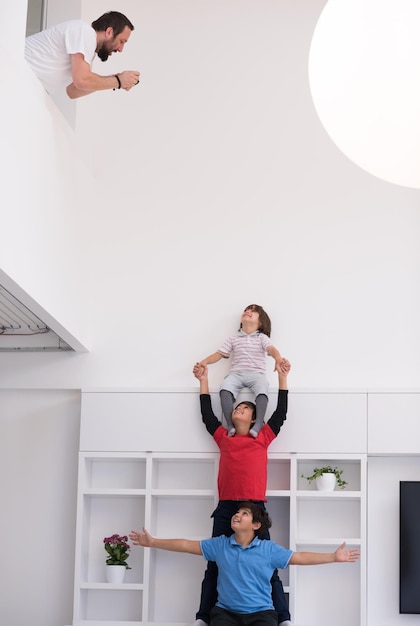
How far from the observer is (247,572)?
502cm

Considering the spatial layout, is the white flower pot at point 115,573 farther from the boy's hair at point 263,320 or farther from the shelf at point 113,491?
the boy's hair at point 263,320

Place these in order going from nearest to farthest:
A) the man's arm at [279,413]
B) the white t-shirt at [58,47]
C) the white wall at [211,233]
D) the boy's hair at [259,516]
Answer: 1. the white t-shirt at [58,47]
2. the boy's hair at [259,516]
3. the man's arm at [279,413]
4. the white wall at [211,233]

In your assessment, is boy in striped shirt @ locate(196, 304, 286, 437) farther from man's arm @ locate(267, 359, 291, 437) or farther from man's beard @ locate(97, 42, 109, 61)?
man's beard @ locate(97, 42, 109, 61)

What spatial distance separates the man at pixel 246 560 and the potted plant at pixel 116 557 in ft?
1.59

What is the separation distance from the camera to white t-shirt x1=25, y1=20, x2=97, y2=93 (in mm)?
4785

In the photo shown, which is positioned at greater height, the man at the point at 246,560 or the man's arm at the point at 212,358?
the man's arm at the point at 212,358

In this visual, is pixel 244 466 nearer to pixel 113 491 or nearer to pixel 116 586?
pixel 113 491

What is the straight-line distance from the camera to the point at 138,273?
615cm

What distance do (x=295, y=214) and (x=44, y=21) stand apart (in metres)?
2.02

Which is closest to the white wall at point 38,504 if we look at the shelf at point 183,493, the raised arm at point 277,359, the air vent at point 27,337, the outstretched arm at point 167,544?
the air vent at point 27,337

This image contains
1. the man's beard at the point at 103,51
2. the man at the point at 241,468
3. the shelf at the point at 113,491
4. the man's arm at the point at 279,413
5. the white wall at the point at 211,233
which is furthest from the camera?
the white wall at the point at 211,233

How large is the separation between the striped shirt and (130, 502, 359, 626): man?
35.4 inches

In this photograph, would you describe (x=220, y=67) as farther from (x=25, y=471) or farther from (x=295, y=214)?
(x=25, y=471)

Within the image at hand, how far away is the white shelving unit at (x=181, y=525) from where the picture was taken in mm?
5559
